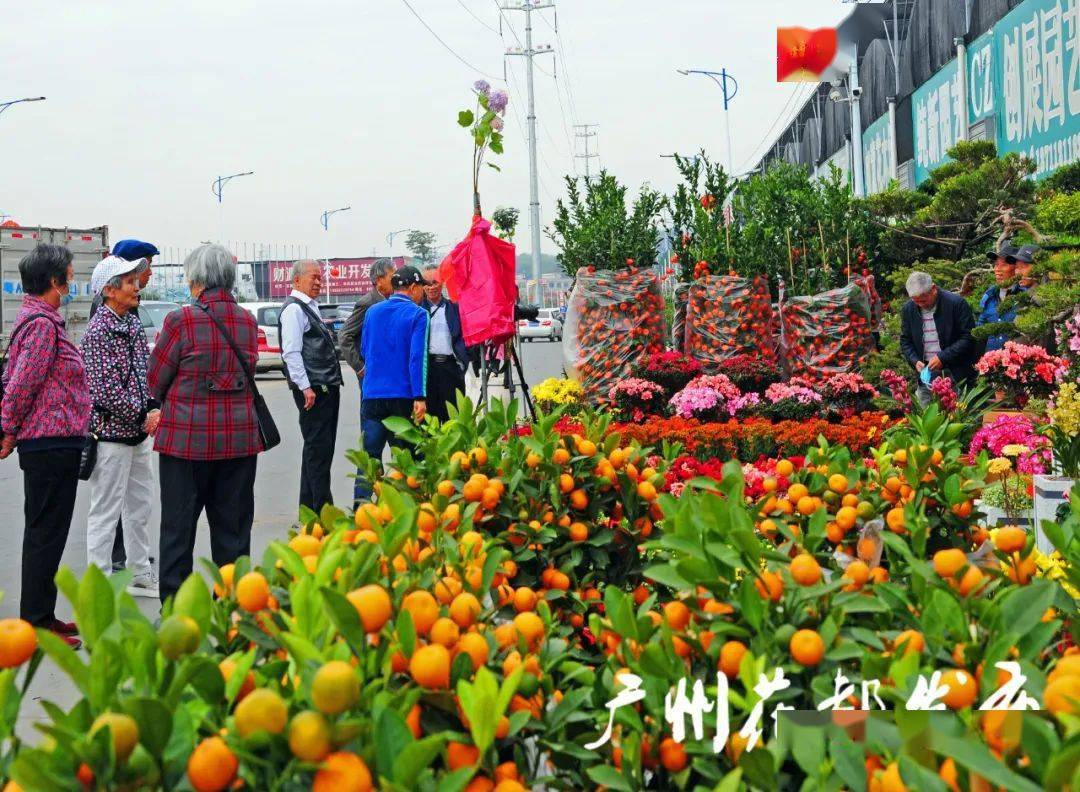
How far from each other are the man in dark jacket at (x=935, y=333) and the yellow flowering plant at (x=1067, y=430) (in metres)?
3.72

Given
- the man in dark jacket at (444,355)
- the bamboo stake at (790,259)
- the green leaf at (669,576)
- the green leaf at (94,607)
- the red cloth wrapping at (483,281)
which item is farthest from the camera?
the bamboo stake at (790,259)

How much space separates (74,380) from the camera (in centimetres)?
574

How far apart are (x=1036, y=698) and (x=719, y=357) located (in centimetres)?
901

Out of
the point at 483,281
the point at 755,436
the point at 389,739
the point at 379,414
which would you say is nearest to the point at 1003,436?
the point at 755,436

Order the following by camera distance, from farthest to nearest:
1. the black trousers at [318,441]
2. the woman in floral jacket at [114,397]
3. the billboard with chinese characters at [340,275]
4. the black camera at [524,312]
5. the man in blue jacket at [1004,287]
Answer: the billboard with chinese characters at [340,275] → the black camera at [524,312] → the man in blue jacket at [1004,287] → the black trousers at [318,441] → the woman in floral jacket at [114,397]

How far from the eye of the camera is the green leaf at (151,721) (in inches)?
51.8

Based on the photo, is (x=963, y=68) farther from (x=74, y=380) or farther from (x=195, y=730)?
(x=195, y=730)

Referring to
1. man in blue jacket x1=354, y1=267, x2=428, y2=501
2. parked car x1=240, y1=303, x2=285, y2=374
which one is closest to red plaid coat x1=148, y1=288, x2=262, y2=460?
man in blue jacket x1=354, y1=267, x2=428, y2=501

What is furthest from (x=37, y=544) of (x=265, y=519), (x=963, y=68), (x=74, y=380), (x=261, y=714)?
(x=963, y=68)

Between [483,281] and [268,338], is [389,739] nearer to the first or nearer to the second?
[483,281]

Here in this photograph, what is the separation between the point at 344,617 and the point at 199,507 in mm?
4599

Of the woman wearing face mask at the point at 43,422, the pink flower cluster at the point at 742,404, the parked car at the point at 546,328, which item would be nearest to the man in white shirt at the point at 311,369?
the woman wearing face mask at the point at 43,422

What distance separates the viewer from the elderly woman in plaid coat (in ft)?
18.7

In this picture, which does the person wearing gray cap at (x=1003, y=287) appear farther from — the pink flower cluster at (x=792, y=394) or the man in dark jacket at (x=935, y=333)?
the pink flower cluster at (x=792, y=394)
